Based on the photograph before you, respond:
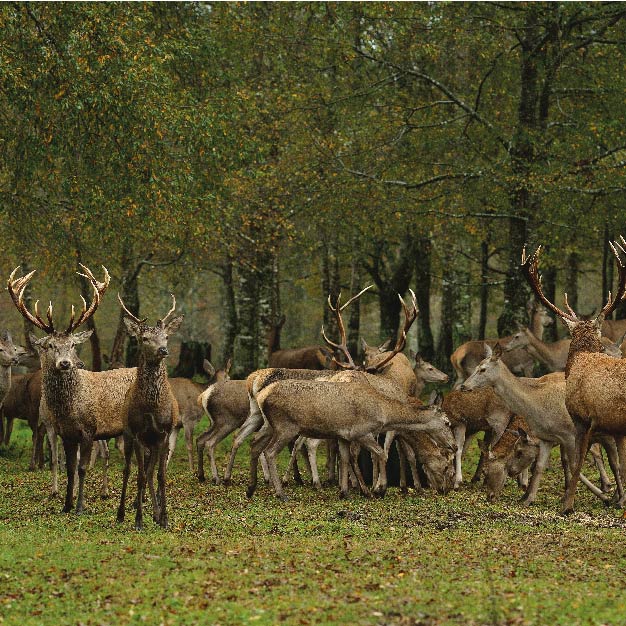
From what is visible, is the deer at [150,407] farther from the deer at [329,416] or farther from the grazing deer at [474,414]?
the grazing deer at [474,414]

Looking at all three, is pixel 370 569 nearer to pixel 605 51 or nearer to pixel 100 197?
pixel 100 197

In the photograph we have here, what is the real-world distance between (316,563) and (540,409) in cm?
490

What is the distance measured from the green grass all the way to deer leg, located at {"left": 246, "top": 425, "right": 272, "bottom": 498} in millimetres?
229

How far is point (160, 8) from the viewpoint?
65.0 ft

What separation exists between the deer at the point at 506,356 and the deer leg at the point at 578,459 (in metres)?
9.00

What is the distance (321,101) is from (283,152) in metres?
2.48

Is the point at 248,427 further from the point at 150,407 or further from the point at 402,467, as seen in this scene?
the point at 150,407

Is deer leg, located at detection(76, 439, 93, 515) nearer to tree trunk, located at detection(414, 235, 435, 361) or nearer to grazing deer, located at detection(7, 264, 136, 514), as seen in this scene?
grazing deer, located at detection(7, 264, 136, 514)

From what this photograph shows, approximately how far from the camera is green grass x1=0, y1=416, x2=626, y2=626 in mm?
7109

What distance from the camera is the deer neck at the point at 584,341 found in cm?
1224

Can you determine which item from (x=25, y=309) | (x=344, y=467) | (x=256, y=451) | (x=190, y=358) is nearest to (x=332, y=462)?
(x=344, y=467)

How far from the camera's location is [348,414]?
12.6 meters

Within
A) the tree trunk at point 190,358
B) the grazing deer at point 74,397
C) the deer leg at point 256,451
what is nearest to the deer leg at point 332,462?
the deer leg at point 256,451

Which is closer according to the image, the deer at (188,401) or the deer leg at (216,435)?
the deer leg at (216,435)
